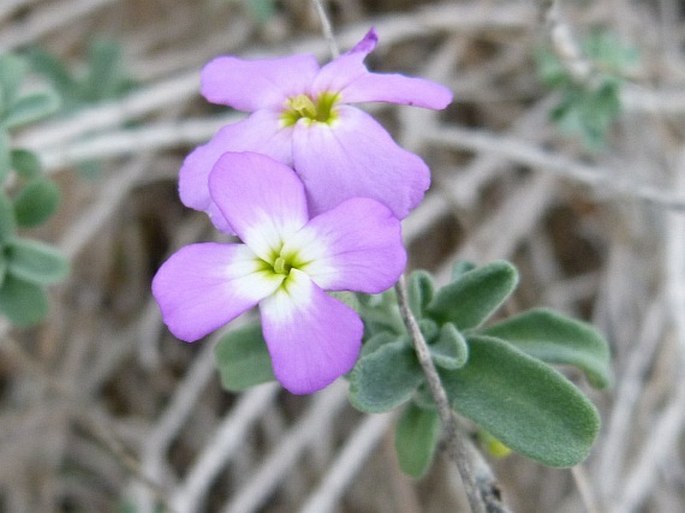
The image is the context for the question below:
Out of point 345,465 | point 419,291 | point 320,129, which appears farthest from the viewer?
point 345,465

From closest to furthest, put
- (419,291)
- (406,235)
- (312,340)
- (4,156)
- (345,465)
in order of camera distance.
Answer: (312,340) < (419,291) < (4,156) < (345,465) < (406,235)

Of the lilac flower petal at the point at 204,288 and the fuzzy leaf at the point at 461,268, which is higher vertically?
the lilac flower petal at the point at 204,288

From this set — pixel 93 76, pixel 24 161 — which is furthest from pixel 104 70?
pixel 24 161

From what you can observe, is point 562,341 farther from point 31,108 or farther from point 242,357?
point 31,108

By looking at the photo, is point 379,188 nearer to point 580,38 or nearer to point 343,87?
point 343,87

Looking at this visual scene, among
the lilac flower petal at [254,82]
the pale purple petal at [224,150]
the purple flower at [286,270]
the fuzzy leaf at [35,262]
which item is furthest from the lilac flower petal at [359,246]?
the fuzzy leaf at [35,262]

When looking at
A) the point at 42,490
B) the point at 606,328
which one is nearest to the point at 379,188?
the point at 606,328

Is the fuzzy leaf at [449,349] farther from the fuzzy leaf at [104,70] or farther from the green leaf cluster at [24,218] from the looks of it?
the fuzzy leaf at [104,70]
